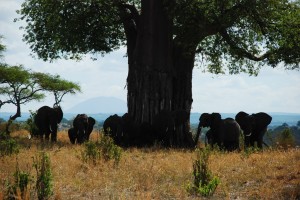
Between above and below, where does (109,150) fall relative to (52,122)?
below

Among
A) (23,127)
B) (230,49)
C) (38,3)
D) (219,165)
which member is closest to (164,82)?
(230,49)

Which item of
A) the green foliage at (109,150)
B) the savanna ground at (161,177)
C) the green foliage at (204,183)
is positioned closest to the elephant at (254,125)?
the savanna ground at (161,177)

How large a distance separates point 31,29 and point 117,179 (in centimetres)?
1566

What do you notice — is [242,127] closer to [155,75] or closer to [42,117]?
[155,75]

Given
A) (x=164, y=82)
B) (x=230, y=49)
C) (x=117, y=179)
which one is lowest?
(x=117, y=179)

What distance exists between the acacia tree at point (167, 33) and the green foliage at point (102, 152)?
7640 millimetres

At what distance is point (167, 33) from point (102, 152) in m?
9.98

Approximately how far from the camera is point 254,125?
19797 mm

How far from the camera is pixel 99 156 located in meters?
12.3

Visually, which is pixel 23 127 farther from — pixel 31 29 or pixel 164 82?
pixel 164 82

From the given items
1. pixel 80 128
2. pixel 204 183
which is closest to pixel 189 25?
pixel 80 128

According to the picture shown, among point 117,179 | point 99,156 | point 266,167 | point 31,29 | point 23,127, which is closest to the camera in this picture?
point 117,179

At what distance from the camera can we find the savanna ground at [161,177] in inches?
338

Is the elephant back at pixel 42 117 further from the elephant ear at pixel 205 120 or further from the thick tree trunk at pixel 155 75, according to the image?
the elephant ear at pixel 205 120
